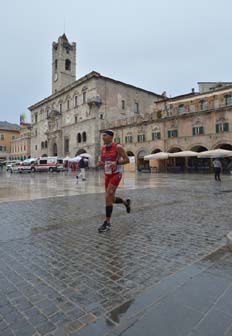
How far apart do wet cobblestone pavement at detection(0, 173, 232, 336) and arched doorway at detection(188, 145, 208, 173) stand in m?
26.2

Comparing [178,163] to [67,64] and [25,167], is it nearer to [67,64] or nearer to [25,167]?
[25,167]

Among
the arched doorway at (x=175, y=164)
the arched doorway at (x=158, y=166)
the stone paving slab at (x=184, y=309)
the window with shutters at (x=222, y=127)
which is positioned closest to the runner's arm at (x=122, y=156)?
the stone paving slab at (x=184, y=309)

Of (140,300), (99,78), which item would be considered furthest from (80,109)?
(140,300)

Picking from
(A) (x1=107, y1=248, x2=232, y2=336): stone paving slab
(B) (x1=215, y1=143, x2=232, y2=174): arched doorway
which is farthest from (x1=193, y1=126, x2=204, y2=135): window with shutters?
(A) (x1=107, y1=248, x2=232, y2=336): stone paving slab

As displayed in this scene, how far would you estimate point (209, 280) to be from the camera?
103 inches

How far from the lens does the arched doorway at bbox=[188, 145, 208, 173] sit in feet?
101

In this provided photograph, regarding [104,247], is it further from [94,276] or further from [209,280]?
[209,280]

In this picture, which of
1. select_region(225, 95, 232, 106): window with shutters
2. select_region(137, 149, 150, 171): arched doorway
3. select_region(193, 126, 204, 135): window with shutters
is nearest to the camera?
select_region(225, 95, 232, 106): window with shutters

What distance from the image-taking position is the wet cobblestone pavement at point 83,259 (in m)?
2.05

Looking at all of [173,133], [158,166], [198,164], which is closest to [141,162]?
[158,166]

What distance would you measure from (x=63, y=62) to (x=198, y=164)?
142 feet

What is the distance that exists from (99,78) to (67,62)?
64.4 feet

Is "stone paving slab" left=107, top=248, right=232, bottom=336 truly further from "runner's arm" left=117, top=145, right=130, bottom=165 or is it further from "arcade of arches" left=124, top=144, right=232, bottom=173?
"arcade of arches" left=124, top=144, right=232, bottom=173

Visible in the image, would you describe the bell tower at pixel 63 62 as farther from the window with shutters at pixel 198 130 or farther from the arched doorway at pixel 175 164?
the window with shutters at pixel 198 130
